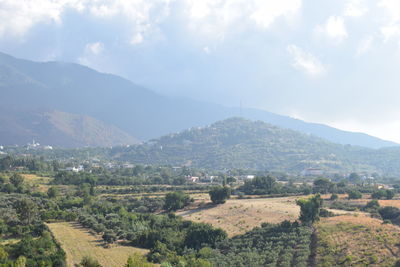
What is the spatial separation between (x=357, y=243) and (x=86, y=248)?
3074cm

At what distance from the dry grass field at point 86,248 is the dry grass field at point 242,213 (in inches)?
665

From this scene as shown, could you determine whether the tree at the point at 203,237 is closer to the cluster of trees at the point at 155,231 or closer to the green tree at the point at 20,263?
the cluster of trees at the point at 155,231

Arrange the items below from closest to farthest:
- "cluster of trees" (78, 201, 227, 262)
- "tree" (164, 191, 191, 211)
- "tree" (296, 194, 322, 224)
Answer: "cluster of trees" (78, 201, 227, 262)
"tree" (296, 194, 322, 224)
"tree" (164, 191, 191, 211)

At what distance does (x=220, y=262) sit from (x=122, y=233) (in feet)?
60.2

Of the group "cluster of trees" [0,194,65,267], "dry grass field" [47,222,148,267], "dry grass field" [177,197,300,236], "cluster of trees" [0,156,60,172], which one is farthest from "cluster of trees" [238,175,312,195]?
"cluster of trees" [0,156,60,172]

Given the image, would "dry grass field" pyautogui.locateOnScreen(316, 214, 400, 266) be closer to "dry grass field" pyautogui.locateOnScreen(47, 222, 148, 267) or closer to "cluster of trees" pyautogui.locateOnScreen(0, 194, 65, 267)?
"dry grass field" pyautogui.locateOnScreen(47, 222, 148, 267)

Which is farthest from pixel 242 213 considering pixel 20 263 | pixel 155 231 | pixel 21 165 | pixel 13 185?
pixel 21 165

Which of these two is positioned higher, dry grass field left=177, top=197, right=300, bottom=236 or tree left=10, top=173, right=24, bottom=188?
tree left=10, top=173, right=24, bottom=188

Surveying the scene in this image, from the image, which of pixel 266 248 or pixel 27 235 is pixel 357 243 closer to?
pixel 266 248

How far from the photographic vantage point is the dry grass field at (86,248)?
4403 centimetres

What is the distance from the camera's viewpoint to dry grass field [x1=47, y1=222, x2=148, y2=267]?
144 feet

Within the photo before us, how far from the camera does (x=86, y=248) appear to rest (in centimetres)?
4838

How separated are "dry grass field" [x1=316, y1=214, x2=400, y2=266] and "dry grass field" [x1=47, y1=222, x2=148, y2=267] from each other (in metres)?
21.3

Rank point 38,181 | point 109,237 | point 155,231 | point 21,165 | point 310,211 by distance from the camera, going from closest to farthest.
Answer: point 109,237 < point 155,231 < point 310,211 < point 38,181 < point 21,165
